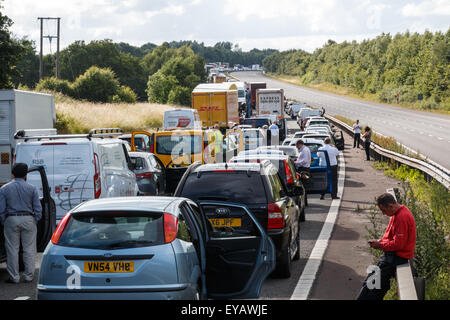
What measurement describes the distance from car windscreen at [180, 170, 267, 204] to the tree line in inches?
3062

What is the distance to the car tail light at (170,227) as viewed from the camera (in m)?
6.91

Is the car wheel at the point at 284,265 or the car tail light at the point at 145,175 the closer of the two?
the car wheel at the point at 284,265

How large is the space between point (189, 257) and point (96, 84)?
67.7 m

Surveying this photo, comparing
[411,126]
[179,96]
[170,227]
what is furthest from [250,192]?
[179,96]

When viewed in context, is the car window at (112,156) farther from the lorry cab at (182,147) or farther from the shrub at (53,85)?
the shrub at (53,85)

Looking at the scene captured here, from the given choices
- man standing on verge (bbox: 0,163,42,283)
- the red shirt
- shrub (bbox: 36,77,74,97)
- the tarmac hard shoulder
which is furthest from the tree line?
the red shirt

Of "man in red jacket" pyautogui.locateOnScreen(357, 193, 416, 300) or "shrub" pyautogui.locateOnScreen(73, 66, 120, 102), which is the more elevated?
"shrub" pyautogui.locateOnScreen(73, 66, 120, 102)

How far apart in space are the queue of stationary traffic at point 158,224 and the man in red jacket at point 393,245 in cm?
111

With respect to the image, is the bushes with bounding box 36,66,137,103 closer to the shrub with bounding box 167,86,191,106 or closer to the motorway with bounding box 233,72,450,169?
the shrub with bounding box 167,86,191,106

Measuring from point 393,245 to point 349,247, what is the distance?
512 centimetres

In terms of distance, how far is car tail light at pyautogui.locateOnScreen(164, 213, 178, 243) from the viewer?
6.91 metres

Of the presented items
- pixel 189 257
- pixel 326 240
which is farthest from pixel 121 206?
pixel 326 240

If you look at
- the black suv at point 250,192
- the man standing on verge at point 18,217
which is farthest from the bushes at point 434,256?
the man standing on verge at point 18,217

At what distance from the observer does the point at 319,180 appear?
19812 mm
